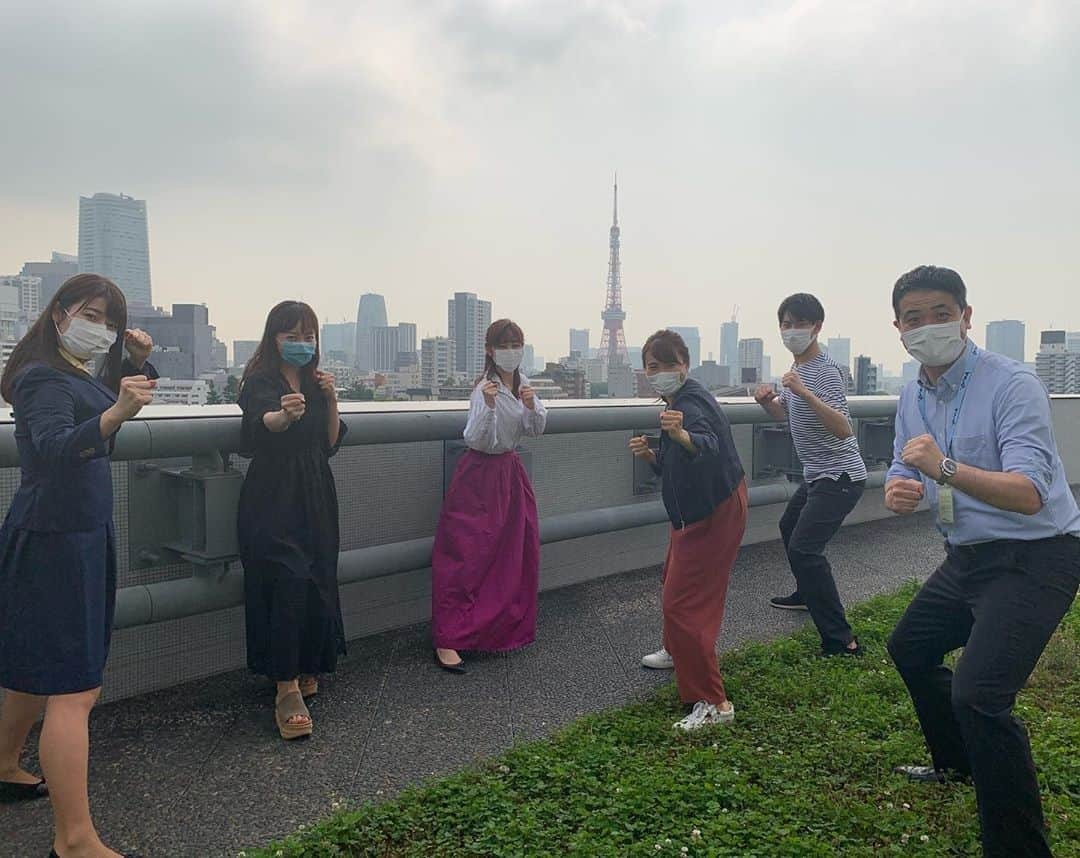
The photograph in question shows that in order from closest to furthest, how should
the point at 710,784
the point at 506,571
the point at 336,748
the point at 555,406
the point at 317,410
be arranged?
the point at 710,784
the point at 336,748
the point at 317,410
the point at 506,571
the point at 555,406

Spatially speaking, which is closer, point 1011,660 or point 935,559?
point 1011,660

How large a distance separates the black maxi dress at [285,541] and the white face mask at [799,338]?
276cm

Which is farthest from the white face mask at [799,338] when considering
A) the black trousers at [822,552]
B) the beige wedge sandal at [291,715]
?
the beige wedge sandal at [291,715]

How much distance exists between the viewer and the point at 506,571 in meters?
5.07

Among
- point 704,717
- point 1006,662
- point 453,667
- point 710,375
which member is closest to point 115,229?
point 710,375

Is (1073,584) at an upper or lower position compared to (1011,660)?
upper

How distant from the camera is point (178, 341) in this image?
15.9 ft

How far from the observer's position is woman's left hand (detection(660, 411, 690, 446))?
399 cm

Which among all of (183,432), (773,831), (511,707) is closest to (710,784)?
(773,831)

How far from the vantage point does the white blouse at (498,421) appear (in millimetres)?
4949

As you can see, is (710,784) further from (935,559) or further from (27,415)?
(935,559)

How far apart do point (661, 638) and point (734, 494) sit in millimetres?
1472

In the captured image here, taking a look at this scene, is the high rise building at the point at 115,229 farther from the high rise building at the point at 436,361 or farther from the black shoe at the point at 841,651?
the black shoe at the point at 841,651

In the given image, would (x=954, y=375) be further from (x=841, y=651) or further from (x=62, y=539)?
(x=62, y=539)
